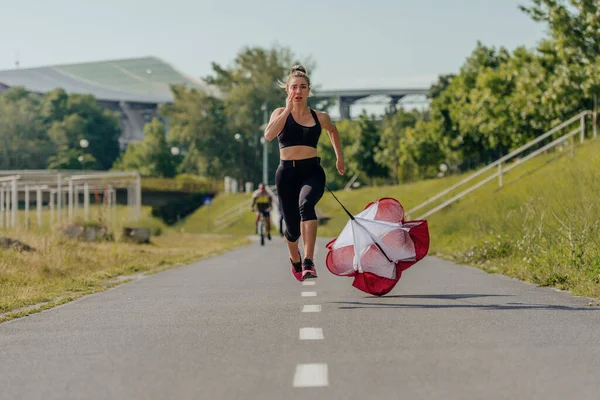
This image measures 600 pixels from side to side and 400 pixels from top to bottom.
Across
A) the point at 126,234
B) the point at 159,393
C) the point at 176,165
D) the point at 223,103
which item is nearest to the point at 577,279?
the point at 159,393

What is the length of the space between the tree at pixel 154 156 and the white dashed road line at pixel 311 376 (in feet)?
405

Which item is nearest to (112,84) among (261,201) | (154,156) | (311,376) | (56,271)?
(154,156)

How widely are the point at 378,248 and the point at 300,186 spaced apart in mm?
1011

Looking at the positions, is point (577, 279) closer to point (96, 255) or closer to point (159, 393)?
point (159, 393)

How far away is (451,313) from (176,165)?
127 m

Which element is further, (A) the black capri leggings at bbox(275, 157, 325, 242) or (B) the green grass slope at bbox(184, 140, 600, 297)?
(B) the green grass slope at bbox(184, 140, 600, 297)

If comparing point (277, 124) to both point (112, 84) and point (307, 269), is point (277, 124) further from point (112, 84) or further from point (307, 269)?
point (112, 84)

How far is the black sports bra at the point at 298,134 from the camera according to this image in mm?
11359

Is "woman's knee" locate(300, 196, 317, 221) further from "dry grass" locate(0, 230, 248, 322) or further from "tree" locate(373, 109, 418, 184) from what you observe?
"tree" locate(373, 109, 418, 184)

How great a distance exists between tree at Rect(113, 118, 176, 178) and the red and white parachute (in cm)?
11878

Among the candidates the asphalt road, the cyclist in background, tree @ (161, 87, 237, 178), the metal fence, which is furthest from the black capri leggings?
tree @ (161, 87, 237, 178)

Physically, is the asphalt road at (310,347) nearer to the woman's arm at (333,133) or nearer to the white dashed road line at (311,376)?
the white dashed road line at (311,376)

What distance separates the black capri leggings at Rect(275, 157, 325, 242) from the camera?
37.9 feet

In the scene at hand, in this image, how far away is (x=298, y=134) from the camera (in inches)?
449
